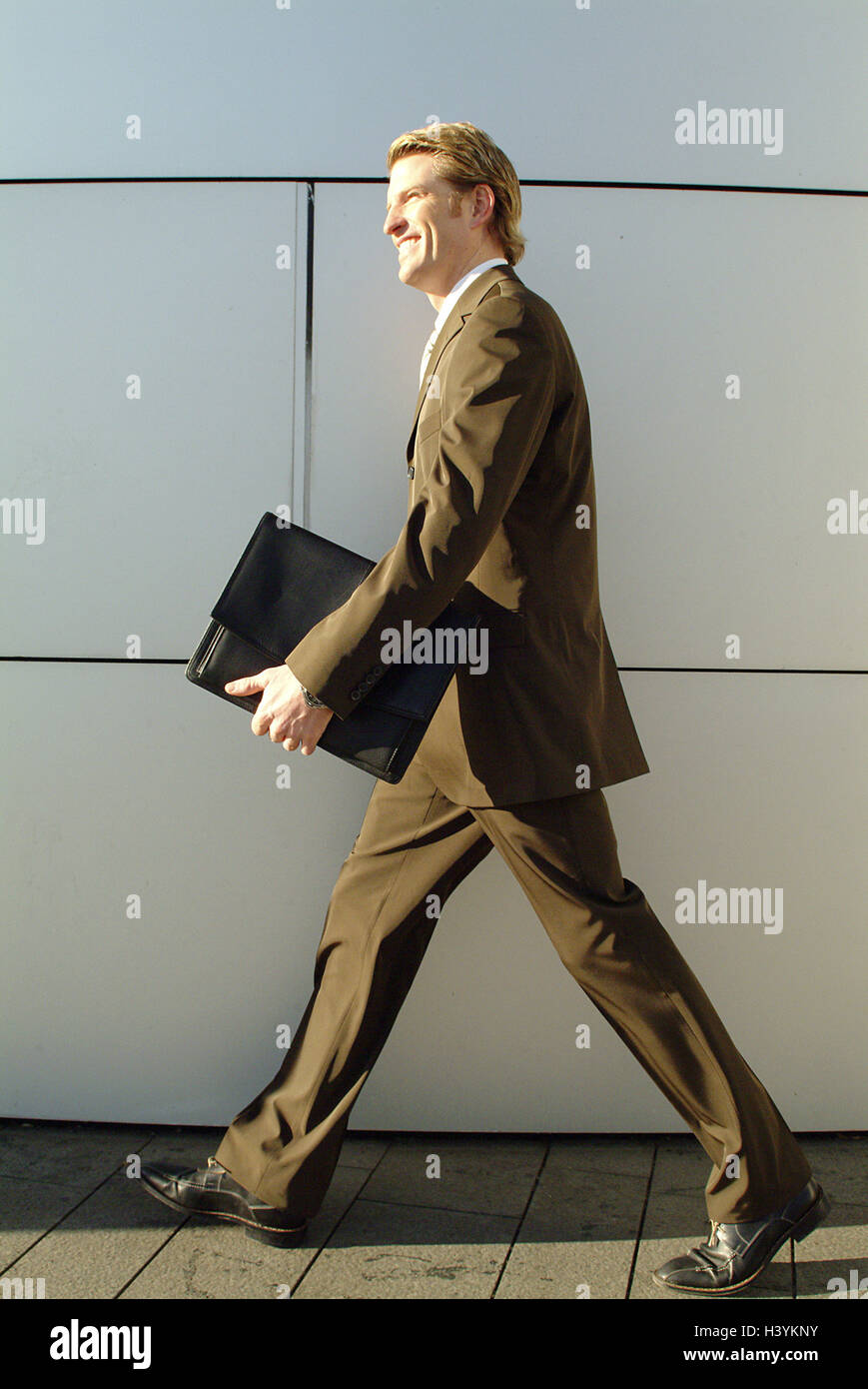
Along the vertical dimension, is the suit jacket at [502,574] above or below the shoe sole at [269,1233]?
above

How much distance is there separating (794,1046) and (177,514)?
1.93 metres

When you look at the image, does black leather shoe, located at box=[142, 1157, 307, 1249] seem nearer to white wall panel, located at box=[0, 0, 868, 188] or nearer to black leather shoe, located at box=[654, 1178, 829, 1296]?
black leather shoe, located at box=[654, 1178, 829, 1296]

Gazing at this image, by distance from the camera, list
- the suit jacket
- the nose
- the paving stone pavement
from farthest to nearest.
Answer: the nose
the paving stone pavement
the suit jacket

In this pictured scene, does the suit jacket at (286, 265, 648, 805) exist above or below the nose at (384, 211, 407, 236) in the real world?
below

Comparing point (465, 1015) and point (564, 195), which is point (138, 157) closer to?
point (564, 195)

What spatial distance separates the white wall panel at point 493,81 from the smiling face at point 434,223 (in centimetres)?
52

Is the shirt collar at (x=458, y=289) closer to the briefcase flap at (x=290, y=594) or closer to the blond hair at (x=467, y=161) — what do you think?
the blond hair at (x=467, y=161)

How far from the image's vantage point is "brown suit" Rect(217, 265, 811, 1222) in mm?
1995

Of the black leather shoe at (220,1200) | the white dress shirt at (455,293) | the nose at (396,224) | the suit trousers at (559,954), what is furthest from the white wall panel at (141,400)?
the black leather shoe at (220,1200)

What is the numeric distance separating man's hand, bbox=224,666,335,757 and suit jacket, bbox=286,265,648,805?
0.13 feet

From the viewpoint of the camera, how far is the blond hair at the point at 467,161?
2236 mm

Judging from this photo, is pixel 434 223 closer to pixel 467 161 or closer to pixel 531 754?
pixel 467 161

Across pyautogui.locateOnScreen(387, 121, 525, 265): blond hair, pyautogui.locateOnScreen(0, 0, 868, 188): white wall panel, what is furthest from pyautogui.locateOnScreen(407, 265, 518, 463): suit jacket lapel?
pyautogui.locateOnScreen(0, 0, 868, 188): white wall panel

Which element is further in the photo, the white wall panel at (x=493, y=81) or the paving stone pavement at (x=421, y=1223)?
the white wall panel at (x=493, y=81)
